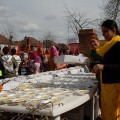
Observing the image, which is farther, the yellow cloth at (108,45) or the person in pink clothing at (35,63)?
the person in pink clothing at (35,63)

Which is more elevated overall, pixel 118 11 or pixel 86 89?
pixel 118 11

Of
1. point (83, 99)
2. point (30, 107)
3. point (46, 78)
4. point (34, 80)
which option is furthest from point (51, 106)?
point (46, 78)

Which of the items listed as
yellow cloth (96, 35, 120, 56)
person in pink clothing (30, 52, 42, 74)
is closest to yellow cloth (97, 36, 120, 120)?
yellow cloth (96, 35, 120, 56)

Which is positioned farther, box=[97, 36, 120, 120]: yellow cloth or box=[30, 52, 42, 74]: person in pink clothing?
box=[30, 52, 42, 74]: person in pink clothing

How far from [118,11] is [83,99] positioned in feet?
59.4

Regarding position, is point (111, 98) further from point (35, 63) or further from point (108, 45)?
point (35, 63)

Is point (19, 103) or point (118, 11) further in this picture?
point (118, 11)

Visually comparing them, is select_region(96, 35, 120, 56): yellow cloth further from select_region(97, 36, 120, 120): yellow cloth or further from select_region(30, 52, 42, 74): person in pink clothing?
select_region(30, 52, 42, 74): person in pink clothing

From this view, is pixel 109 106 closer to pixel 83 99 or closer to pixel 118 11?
pixel 83 99

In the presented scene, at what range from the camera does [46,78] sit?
433cm

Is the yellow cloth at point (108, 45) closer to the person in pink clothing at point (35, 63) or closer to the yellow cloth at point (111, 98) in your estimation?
the yellow cloth at point (111, 98)

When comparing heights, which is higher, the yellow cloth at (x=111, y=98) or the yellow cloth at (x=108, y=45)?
the yellow cloth at (x=108, y=45)

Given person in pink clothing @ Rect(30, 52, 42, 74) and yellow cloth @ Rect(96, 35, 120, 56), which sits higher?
yellow cloth @ Rect(96, 35, 120, 56)

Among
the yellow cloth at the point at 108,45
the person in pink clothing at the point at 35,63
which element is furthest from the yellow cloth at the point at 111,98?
the person in pink clothing at the point at 35,63
